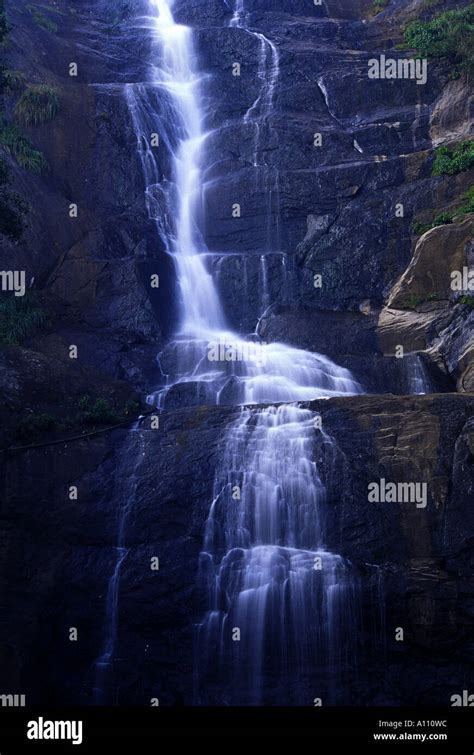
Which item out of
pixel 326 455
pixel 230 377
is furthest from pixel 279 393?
pixel 326 455

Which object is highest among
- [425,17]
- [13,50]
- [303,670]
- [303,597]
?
[425,17]

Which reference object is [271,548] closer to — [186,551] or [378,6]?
[186,551]

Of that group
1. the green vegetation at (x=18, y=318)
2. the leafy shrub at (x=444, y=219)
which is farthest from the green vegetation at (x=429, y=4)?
the green vegetation at (x=18, y=318)

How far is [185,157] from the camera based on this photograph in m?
32.5

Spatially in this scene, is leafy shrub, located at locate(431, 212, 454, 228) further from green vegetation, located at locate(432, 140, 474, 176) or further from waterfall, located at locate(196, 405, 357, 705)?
waterfall, located at locate(196, 405, 357, 705)

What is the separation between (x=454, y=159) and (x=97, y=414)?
15326 millimetres

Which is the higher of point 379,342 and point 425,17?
point 425,17

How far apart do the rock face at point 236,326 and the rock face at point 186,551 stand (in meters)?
0.04

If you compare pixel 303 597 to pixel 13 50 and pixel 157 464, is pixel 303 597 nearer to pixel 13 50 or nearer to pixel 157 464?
pixel 157 464

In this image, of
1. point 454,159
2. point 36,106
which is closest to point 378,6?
point 454,159

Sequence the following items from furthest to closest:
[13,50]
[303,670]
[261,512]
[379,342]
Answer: [13,50], [379,342], [261,512], [303,670]

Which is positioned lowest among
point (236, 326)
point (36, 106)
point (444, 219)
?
point (236, 326)

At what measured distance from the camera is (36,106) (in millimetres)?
30719

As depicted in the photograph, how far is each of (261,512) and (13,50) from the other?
21623 millimetres
